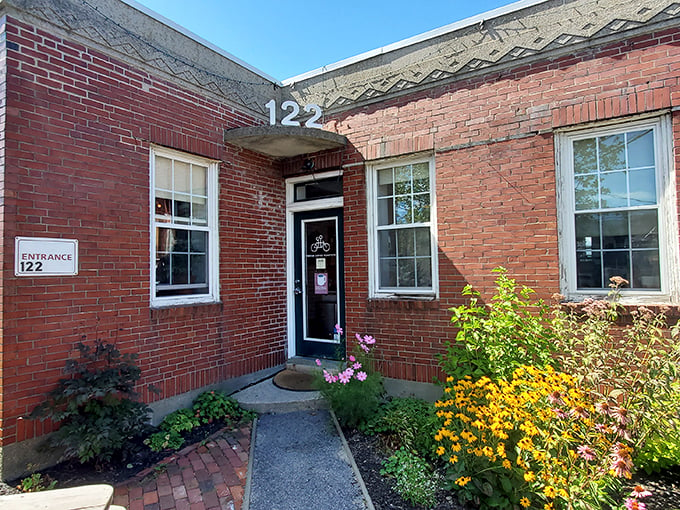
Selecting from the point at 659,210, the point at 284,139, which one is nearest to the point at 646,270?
the point at 659,210

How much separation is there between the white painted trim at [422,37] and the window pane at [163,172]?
2.54 meters

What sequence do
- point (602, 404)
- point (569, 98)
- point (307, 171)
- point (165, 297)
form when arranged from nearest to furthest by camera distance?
point (602, 404)
point (569, 98)
point (165, 297)
point (307, 171)

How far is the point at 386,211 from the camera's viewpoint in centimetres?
554

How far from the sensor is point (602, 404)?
2773 mm

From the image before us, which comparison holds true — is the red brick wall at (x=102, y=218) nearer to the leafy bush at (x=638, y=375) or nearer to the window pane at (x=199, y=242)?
the window pane at (x=199, y=242)

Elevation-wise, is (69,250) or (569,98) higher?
(569,98)

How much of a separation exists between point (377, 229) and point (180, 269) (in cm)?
265

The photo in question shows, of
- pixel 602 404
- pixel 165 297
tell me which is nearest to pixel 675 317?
pixel 602 404

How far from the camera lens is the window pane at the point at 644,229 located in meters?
4.05

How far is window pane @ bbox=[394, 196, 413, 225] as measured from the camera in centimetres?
537

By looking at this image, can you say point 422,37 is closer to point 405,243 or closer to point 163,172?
point 405,243

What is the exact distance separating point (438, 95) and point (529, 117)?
45.3 inches

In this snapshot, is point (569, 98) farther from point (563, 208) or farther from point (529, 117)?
point (563, 208)

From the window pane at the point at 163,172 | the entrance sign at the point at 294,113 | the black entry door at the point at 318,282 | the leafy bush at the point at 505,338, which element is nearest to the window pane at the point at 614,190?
the leafy bush at the point at 505,338
